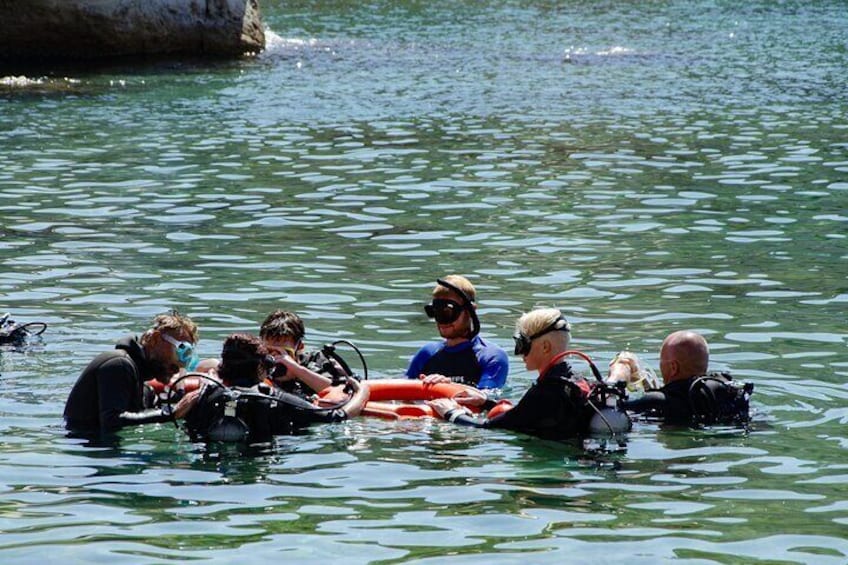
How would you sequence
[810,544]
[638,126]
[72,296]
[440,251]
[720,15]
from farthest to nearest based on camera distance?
[720,15] → [638,126] → [440,251] → [72,296] → [810,544]

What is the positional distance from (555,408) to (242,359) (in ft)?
6.42

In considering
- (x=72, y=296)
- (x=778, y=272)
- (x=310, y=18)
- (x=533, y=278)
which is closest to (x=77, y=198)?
(x=72, y=296)

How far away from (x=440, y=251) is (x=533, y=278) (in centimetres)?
149

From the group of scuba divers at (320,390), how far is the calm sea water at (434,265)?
0.17 m

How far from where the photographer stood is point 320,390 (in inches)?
415

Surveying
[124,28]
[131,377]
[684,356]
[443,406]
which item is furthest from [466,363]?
[124,28]

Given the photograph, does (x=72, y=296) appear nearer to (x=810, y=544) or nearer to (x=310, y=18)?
(x=810, y=544)

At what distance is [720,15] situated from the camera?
138 ft

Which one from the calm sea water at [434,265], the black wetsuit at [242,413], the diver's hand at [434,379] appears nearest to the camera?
the calm sea water at [434,265]

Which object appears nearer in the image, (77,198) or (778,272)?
(778,272)

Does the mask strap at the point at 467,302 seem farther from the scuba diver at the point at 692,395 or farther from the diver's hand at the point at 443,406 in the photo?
the scuba diver at the point at 692,395

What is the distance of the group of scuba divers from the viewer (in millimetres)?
9539

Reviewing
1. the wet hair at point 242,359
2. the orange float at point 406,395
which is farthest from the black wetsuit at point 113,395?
the orange float at point 406,395

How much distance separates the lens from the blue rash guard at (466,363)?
11156 millimetres
